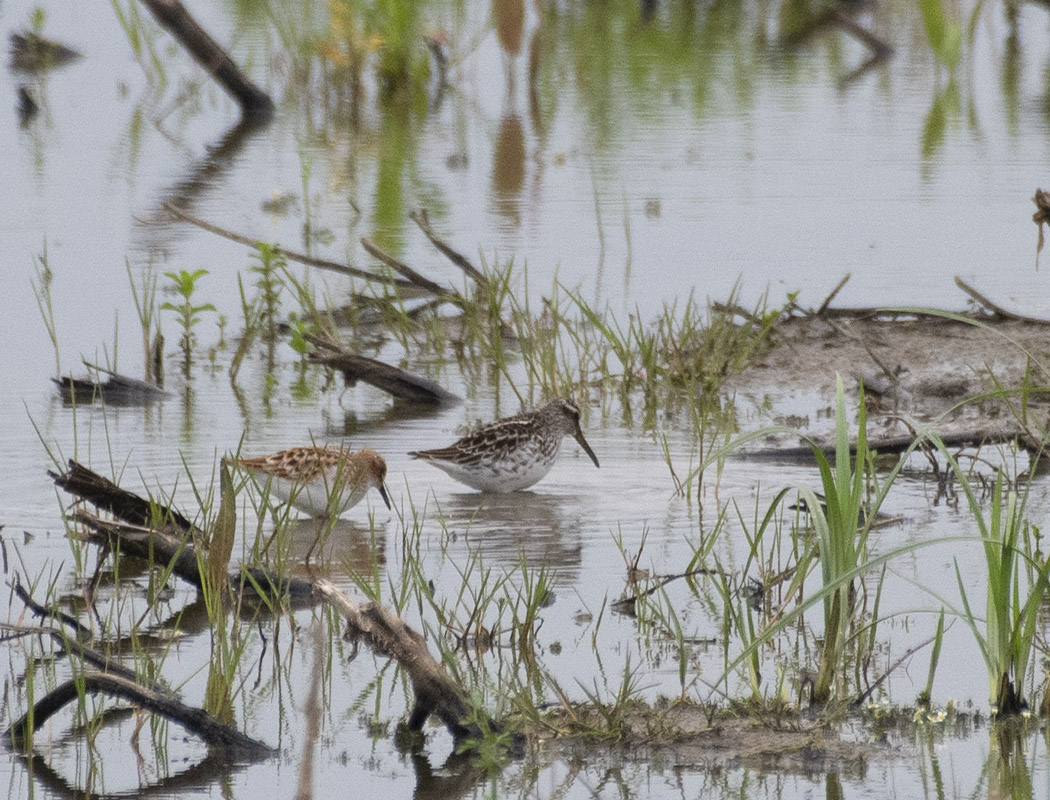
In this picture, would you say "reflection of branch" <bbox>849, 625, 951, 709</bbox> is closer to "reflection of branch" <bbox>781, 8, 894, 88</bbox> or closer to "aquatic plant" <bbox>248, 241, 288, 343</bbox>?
"aquatic plant" <bbox>248, 241, 288, 343</bbox>

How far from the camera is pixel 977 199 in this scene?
14.3 metres

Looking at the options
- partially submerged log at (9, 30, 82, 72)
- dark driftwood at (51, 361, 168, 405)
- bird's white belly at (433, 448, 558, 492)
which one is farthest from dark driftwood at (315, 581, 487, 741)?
partially submerged log at (9, 30, 82, 72)

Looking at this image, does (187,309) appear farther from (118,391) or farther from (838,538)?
(838,538)

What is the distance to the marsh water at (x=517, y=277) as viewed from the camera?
459 centimetres

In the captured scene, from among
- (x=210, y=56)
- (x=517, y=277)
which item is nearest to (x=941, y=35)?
(x=210, y=56)

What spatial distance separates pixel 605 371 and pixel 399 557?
106 inches

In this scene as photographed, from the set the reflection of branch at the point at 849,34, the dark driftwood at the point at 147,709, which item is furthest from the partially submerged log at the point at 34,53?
the dark driftwood at the point at 147,709

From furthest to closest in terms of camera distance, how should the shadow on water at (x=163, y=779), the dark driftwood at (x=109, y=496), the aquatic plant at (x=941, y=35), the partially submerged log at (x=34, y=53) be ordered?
the partially submerged log at (x=34, y=53) < the aquatic plant at (x=941, y=35) < the dark driftwood at (x=109, y=496) < the shadow on water at (x=163, y=779)

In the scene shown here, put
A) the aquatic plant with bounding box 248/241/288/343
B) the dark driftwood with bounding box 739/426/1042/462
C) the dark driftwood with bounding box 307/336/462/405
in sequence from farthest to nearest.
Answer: the aquatic plant with bounding box 248/241/288/343, the dark driftwood with bounding box 307/336/462/405, the dark driftwood with bounding box 739/426/1042/462

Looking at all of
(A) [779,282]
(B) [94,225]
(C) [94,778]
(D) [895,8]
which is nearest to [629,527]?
(C) [94,778]

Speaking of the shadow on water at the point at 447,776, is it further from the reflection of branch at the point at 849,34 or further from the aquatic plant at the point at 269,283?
the reflection of branch at the point at 849,34

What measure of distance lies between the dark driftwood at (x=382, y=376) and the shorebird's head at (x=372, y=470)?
1.83 meters

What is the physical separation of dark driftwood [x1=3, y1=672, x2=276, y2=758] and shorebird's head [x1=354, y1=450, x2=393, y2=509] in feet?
8.20

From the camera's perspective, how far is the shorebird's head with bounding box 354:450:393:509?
273 inches
